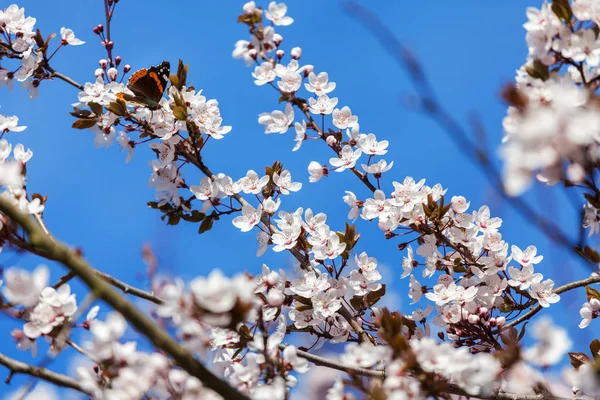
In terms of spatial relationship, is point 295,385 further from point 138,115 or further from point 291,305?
point 138,115

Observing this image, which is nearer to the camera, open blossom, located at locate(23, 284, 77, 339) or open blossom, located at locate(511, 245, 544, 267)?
open blossom, located at locate(23, 284, 77, 339)

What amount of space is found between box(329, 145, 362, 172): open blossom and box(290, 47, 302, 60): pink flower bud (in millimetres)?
623

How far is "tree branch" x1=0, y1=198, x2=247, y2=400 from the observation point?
6.51 ft

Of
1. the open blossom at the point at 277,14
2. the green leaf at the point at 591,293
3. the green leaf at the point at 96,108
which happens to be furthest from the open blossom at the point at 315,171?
the green leaf at the point at 591,293

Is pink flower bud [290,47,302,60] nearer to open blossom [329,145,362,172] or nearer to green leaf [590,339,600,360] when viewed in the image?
open blossom [329,145,362,172]

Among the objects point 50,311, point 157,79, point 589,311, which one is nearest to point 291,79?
point 157,79

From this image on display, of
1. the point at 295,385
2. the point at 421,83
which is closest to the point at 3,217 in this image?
the point at 295,385

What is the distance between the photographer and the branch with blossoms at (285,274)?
2.31 metres

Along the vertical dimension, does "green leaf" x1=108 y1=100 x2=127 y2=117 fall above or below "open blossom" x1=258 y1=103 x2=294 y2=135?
above

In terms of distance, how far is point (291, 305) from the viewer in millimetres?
3590

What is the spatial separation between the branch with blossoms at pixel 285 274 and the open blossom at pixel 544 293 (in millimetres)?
11

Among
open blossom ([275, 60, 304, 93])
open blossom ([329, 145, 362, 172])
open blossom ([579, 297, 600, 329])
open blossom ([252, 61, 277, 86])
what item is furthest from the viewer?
open blossom ([329, 145, 362, 172])

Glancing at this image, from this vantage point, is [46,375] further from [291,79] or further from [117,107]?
[291,79]

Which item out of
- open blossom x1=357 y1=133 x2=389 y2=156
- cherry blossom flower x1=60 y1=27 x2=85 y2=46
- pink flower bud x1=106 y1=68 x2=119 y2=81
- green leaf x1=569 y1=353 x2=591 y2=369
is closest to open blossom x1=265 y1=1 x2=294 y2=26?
open blossom x1=357 y1=133 x2=389 y2=156
